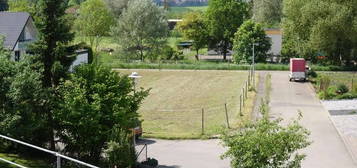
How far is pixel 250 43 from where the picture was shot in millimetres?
63312

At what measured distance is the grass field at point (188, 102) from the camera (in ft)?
101

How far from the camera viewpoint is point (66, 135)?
68.7 ft

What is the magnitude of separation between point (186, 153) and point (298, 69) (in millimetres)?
25539

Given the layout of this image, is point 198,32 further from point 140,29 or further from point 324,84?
point 324,84

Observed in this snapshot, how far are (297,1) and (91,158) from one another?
41241mm

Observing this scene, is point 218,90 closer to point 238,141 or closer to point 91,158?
point 91,158


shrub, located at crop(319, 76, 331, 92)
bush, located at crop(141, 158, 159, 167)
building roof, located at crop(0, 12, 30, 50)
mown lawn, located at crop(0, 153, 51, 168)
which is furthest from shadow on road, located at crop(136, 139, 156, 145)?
shrub, located at crop(319, 76, 331, 92)

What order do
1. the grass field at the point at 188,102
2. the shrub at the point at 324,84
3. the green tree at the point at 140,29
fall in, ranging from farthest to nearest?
the green tree at the point at 140,29 → the shrub at the point at 324,84 → the grass field at the point at 188,102

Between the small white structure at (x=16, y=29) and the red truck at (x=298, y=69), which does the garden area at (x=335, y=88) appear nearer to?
the red truck at (x=298, y=69)

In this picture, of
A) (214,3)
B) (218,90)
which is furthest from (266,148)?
(214,3)

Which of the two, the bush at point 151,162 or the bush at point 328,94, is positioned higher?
the bush at point 328,94

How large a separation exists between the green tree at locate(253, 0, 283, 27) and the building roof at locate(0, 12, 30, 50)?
4817 centimetres

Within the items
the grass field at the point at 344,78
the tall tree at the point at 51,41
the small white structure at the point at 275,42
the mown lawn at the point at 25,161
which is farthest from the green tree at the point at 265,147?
the small white structure at the point at 275,42

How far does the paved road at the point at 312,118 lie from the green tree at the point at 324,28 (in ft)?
18.5
